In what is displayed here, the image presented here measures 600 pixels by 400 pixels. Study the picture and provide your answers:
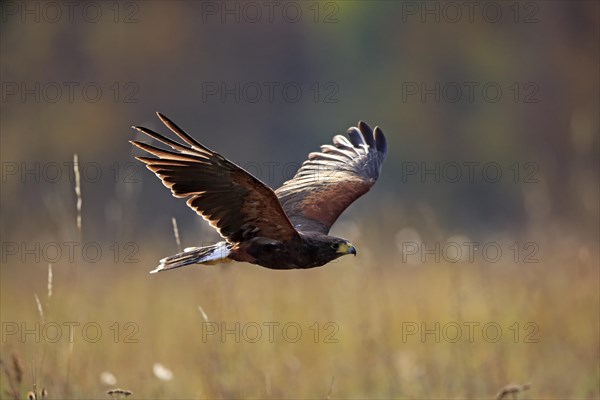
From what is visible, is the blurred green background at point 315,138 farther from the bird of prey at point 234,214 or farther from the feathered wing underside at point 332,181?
the bird of prey at point 234,214

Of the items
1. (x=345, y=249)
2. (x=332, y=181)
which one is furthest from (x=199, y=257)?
(x=332, y=181)

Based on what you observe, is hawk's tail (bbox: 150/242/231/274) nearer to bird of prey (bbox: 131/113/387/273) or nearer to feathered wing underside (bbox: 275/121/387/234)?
bird of prey (bbox: 131/113/387/273)

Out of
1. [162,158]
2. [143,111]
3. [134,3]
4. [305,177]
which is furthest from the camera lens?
[134,3]

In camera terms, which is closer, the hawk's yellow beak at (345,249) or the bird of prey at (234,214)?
the bird of prey at (234,214)

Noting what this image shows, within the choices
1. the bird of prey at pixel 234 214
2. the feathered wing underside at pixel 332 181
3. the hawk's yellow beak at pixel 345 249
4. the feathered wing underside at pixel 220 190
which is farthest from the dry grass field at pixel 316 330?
the hawk's yellow beak at pixel 345 249

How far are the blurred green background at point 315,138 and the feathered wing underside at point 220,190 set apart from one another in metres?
2.95

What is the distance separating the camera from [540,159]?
64.3 ft

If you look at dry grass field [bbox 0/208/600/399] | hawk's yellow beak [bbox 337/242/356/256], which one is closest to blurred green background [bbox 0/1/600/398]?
dry grass field [bbox 0/208/600/399]

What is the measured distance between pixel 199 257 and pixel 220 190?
1.54 ft

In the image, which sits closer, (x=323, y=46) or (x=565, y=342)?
(x=565, y=342)

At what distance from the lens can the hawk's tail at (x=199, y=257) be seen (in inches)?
238

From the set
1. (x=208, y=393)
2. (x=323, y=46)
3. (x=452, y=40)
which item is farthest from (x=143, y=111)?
(x=208, y=393)

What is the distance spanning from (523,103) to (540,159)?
1.59 meters

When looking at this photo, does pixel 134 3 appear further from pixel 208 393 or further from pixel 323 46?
pixel 208 393
